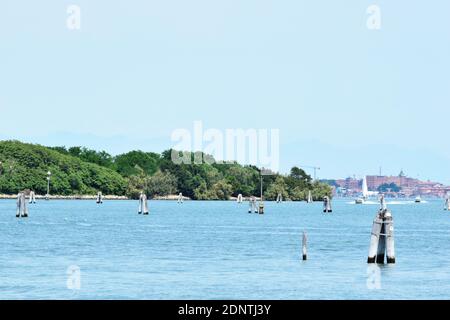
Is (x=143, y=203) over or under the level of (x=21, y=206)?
over

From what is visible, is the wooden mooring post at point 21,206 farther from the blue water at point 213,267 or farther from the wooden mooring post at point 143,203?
the blue water at point 213,267

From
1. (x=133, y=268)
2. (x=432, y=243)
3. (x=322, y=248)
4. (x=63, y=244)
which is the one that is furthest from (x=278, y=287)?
(x=432, y=243)

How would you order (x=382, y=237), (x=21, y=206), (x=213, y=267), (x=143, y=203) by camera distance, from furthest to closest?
(x=143, y=203) → (x=21, y=206) → (x=213, y=267) → (x=382, y=237)

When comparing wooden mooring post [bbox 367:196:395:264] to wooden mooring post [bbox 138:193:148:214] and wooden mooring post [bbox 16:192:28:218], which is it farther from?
wooden mooring post [bbox 138:193:148:214]

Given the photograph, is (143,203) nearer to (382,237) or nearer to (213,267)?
(213,267)

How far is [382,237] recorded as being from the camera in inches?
2211

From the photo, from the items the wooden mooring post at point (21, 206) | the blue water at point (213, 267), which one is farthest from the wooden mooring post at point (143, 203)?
the blue water at point (213, 267)

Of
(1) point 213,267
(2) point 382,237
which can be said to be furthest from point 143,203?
(2) point 382,237

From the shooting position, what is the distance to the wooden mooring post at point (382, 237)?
53.8 meters

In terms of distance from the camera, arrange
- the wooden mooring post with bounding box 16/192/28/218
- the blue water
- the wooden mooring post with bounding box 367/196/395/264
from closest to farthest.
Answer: the blue water, the wooden mooring post with bounding box 367/196/395/264, the wooden mooring post with bounding box 16/192/28/218

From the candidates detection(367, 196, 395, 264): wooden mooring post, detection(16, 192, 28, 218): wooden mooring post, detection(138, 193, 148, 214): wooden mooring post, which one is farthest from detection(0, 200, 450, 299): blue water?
detection(138, 193, 148, 214): wooden mooring post

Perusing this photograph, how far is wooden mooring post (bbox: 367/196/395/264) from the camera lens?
53.8m
